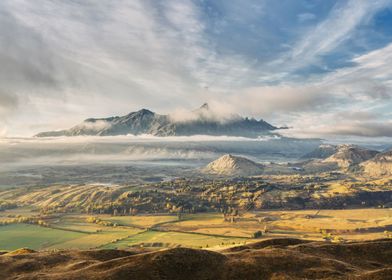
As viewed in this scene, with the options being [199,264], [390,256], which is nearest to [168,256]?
[199,264]

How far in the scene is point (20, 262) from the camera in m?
97.2

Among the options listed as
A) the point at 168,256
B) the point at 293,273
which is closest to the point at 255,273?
the point at 293,273

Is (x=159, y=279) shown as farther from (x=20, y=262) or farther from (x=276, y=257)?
(x=20, y=262)

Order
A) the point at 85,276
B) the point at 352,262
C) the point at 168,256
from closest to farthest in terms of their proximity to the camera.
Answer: the point at 85,276 → the point at 168,256 → the point at 352,262

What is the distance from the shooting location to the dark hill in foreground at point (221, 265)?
252 feet

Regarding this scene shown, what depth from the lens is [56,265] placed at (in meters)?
98.2

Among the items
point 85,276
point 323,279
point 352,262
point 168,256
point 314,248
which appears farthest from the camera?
point 314,248

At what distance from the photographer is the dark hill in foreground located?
76688mm

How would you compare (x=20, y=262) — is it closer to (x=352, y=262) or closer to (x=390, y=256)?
(x=352, y=262)

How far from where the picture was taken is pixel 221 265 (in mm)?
81875

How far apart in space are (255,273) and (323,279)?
43.7 ft

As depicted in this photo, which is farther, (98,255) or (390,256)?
(98,255)

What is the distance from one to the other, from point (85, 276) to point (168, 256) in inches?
670

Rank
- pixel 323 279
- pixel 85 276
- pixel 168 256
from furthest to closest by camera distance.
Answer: pixel 168 256
pixel 85 276
pixel 323 279
